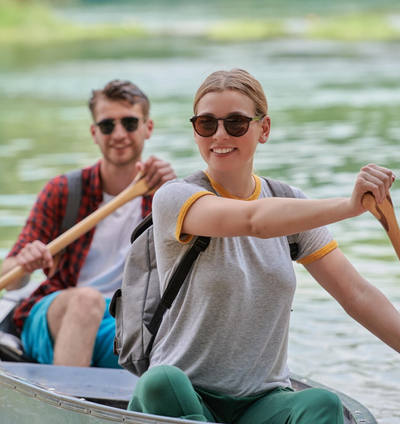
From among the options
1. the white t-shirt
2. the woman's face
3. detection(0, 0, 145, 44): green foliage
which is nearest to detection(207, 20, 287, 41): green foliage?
detection(0, 0, 145, 44): green foliage

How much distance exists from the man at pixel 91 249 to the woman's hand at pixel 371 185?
159 centimetres

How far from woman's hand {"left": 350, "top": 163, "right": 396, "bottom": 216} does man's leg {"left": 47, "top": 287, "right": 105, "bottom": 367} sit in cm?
159

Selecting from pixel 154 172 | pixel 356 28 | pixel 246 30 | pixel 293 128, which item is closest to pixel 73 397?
pixel 154 172

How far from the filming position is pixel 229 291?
7.14 ft

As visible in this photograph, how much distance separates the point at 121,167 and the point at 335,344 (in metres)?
1.53

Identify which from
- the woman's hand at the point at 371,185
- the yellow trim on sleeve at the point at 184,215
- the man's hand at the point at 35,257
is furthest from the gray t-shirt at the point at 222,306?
the man's hand at the point at 35,257

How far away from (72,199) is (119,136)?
1.05 ft

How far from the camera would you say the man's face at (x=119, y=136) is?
371 centimetres

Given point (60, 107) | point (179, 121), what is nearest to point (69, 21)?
point (60, 107)

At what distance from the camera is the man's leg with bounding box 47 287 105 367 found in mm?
3327

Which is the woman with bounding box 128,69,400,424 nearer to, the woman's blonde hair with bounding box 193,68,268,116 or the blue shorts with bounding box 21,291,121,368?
the woman's blonde hair with bounding box 193,68,268,116

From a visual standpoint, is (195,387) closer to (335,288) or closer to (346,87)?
(335,288)

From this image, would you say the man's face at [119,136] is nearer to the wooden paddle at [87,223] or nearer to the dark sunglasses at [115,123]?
the dark sunglasses at [115,123]

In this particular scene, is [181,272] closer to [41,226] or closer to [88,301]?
[88,301]
